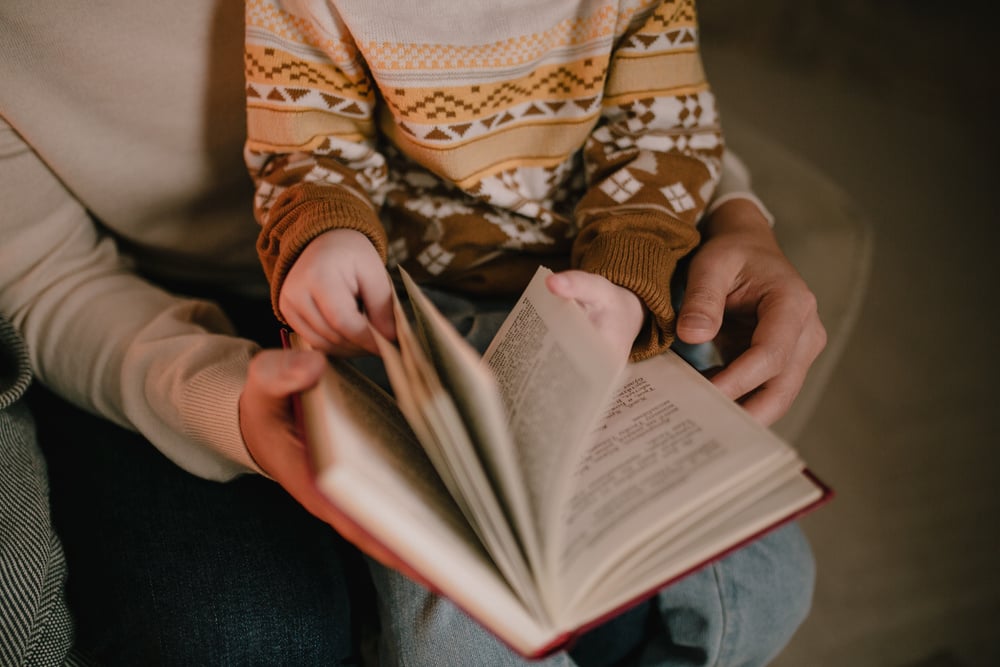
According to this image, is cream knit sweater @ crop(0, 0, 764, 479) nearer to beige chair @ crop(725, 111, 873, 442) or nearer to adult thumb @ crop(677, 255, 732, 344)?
adult thumb @ crop(677, 255, 732, 344)

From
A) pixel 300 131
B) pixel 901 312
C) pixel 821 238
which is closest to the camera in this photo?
pixel 300 131

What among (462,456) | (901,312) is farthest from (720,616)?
(901,312)

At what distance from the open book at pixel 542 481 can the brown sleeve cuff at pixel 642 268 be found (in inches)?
4.4

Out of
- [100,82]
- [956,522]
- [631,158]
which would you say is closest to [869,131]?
[956,522]

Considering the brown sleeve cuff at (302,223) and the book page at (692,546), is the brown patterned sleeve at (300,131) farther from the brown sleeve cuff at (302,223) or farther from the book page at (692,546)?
the book page at (692,546)

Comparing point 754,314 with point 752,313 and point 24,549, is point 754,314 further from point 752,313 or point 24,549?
point 24,549

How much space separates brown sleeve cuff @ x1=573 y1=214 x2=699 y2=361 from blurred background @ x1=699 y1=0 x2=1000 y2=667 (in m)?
0.40

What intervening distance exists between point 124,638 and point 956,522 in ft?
3.98

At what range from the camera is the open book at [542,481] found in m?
0.32

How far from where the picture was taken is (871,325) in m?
1.23

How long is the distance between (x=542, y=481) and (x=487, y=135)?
1.34 feet

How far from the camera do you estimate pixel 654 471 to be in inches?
15.2

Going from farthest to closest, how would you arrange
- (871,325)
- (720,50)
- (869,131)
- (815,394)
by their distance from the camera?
(720,50)
(869,131)
(871,325)
(815,394)

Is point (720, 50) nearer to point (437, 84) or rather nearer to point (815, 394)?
point (815, 394)
